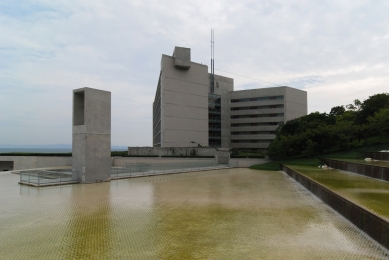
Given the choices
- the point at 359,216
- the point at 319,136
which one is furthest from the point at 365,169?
the point at 319,136

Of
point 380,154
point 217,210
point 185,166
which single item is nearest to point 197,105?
point 185,166

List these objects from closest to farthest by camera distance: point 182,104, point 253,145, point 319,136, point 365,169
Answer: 1. point 365,169
2. point 319,136
3. point 182,104
4. point 253,145

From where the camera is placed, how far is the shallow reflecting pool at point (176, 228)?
6188 mm

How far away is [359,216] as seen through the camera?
26.2 ft

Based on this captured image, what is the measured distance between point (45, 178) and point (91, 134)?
3681mm

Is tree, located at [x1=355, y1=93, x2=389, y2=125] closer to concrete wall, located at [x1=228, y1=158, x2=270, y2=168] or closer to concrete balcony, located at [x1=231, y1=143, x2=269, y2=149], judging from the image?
concrete wall, located at [x1=228, y1=158, x2=270, y2=168]

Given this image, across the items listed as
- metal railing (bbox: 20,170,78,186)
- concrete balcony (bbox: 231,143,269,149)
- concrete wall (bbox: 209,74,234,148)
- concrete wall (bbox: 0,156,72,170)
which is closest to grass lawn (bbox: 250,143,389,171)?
metal railing (bbox: 20,170,78,186)

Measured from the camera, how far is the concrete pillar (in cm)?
1808

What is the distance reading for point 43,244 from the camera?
6.70 meters

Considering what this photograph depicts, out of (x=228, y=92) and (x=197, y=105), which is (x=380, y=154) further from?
(x=228, y=92)

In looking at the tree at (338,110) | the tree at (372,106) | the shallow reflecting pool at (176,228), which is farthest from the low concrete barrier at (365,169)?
the tree at (338,110)

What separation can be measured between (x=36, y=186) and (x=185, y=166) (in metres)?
14.0

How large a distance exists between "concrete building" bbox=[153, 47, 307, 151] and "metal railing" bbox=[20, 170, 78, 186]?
26.4 m

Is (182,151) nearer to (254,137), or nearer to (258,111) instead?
(254,137)
